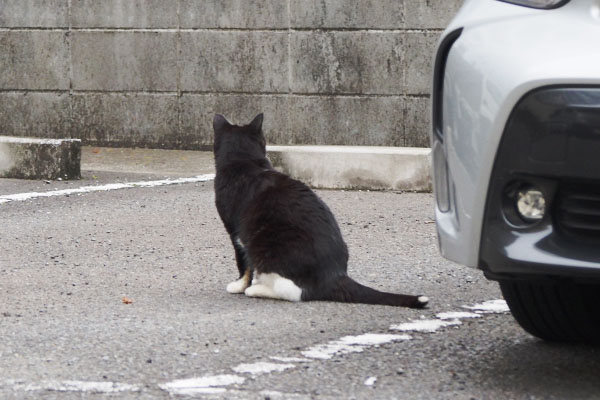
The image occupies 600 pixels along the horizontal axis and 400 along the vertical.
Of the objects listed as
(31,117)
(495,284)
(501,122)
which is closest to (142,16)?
(31,117)

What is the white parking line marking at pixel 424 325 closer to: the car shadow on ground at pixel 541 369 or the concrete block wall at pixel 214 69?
the car shadow on ground at pixel 541 369

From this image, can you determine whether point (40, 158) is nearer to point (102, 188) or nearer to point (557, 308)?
point (102, 188)

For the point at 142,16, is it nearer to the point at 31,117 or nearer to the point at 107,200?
the point at 31,117

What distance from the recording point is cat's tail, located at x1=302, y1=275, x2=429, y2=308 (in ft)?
14.6

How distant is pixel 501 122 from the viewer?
9.92 ft

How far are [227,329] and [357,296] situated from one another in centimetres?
60

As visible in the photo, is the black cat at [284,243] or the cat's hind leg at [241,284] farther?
the cat's hind leg at [241,284]

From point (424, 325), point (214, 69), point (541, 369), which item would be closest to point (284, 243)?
point (424, 325)

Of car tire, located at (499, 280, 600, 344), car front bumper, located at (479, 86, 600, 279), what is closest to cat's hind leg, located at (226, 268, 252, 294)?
car tire, located at (499, 280, 600, 344)

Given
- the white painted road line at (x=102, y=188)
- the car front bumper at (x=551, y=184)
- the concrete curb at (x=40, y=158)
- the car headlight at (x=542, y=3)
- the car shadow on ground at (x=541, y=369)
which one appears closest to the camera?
the car front bumper at (x=551, y=184)

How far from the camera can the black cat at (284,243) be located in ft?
15.1

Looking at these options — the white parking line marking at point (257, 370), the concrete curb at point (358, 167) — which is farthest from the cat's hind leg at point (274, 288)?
the concrete curb at point (358, 167)

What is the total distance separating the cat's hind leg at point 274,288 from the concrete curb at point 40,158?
14.2 feet

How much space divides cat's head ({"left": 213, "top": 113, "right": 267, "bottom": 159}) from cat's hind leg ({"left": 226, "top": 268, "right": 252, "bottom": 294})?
0.64m
